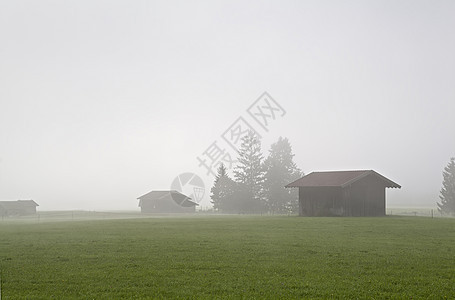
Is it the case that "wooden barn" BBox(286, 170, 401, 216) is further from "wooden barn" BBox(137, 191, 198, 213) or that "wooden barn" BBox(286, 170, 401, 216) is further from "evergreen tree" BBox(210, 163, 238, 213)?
"wooden barn" BBox(137, 191, 198, 213)

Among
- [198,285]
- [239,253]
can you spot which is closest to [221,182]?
[239,253]

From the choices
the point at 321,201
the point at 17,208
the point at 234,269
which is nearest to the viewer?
the point at 234,269

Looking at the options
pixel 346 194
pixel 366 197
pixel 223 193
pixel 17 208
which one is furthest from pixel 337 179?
pixel 17 208

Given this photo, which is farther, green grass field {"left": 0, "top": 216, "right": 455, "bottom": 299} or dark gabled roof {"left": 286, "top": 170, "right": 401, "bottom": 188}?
dark gabled roof {"left": 286, "top": 170, "right": 401, "bottom": 188}

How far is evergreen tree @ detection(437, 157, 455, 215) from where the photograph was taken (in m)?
97.6

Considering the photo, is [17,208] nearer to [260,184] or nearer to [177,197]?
[177,197]

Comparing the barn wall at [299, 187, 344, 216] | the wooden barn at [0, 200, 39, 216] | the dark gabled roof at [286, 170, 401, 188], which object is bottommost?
the wooden barn at [0, 200, 39, 216]

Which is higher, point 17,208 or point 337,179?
point 337,179

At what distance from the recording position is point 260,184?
109 meters

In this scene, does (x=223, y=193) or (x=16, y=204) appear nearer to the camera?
(x=223, y=193)

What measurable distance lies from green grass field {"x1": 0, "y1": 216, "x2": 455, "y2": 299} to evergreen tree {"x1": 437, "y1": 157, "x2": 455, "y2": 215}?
253 feet

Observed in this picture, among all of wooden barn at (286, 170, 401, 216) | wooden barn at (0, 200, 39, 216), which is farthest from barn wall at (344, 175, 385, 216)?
wooden barn at (0, 200, 39, 216)

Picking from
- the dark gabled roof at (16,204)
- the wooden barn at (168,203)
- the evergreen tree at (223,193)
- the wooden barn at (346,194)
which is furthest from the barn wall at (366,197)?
the dark gabled roof at (16,204)

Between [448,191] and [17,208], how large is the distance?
386 ft
